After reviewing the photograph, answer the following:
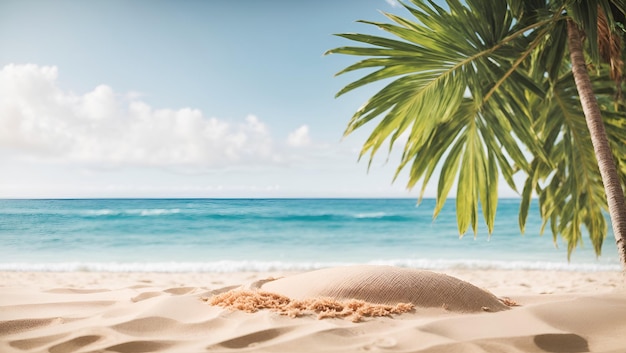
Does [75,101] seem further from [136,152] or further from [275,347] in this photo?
[275,347]

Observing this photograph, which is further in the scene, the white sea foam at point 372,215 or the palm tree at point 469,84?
the white sea foam at point 372,215

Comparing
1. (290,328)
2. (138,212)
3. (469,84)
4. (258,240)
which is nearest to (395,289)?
(290,328)

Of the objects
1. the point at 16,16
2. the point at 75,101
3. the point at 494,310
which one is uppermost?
the point at 75,101

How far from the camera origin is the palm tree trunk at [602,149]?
1.58 metres

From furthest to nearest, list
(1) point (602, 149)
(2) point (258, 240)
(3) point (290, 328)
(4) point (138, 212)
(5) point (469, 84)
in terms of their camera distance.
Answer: (4) point (138, 212), (2) point (258, 240), (5) point (469, 84), (1) point (602, 149), (3) point (290, 328)

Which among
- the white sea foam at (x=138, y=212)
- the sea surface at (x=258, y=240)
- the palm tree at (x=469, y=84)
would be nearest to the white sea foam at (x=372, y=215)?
the sea surface at (x=258, y=240)

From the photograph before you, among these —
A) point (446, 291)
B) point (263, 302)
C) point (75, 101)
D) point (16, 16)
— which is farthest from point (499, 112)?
point (75, 101)

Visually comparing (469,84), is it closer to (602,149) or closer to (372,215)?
(602,149)

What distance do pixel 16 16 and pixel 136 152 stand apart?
74.1ft

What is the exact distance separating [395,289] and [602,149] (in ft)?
3.19

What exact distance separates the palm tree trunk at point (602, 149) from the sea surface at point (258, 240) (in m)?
5.07

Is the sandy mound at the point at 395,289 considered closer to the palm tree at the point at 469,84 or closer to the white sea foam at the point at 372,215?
the palm tree at the point at 469,84

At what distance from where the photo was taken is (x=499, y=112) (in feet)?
6.79

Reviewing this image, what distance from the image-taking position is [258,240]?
504 inches
